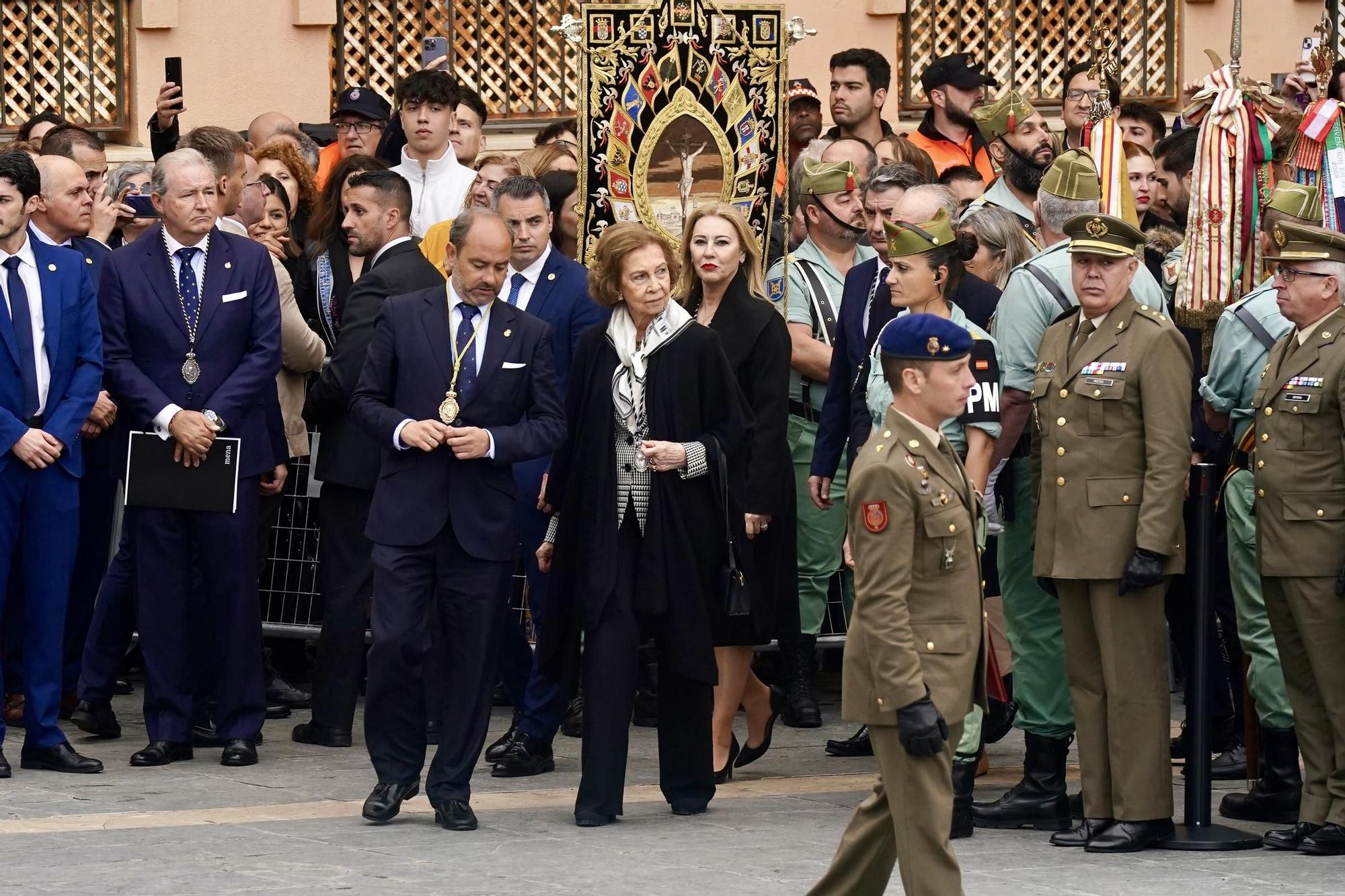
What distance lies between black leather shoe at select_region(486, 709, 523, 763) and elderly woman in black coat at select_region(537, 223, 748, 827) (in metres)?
0.87

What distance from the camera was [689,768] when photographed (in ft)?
26.0

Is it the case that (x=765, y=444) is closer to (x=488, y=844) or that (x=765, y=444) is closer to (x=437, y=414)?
(x=437, y=414)

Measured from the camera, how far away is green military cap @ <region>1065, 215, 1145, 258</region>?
745 cm

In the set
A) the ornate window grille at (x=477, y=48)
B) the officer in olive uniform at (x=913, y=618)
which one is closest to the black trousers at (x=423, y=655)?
→ the officer in olive uniform at (x=913, y=618)

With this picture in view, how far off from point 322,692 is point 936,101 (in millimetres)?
5537

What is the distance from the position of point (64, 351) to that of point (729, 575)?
2.65m

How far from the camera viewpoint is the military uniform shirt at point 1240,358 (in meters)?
7.91

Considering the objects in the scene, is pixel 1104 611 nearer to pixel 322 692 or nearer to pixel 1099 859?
pixel 1099 859

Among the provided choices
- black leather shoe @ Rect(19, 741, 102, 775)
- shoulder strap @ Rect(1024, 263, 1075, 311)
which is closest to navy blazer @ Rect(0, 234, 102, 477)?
black leather shoe @ Rect(19, 741, 102, 775)

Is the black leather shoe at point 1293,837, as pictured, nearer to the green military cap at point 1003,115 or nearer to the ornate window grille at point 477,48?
the green military cap at point 1003,115

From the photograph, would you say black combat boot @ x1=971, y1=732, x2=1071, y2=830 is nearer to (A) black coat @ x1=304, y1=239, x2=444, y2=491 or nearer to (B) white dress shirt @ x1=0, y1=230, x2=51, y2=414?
(A) black coat @ x1=304, y1=239, x2=444, y2=491

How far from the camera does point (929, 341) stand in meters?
6.12

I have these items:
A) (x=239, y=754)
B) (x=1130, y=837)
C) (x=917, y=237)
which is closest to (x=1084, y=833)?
(x=1130, y=837)

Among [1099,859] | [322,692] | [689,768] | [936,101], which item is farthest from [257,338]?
[936,101]
